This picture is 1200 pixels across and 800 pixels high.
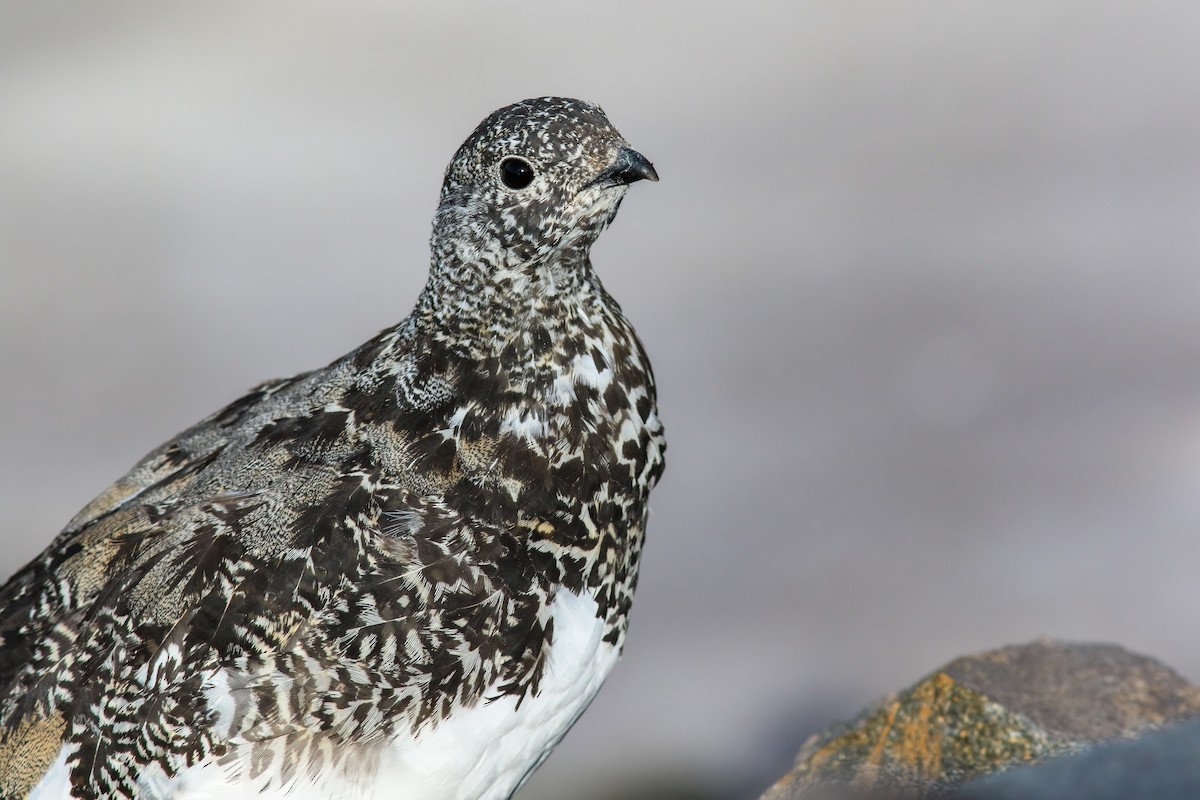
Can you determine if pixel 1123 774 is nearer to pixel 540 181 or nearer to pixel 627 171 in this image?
pixel 627 171

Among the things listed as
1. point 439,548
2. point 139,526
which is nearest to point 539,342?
point 439,548

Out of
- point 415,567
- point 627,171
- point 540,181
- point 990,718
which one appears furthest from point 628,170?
point 990,718

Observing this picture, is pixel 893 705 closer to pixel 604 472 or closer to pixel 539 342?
pixel 604 472

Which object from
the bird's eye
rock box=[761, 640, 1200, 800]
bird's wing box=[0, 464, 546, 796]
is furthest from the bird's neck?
rock box=[761, 640, 1200, 800]

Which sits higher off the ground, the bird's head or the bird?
the bird's head

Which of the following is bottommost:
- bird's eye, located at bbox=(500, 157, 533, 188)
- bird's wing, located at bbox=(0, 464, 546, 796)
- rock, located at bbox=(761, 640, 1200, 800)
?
rock, located at bbox=(761, 640, 1200, 800)

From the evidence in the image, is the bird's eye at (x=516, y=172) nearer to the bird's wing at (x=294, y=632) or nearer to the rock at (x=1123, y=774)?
the bird's wing at (x=294, y=632)

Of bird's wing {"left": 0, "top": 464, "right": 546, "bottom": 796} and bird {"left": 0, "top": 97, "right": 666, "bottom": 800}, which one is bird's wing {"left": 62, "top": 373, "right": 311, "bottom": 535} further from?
bird's wing {"left": 0, "top": 464, "right": 546, "bottom": 796}
